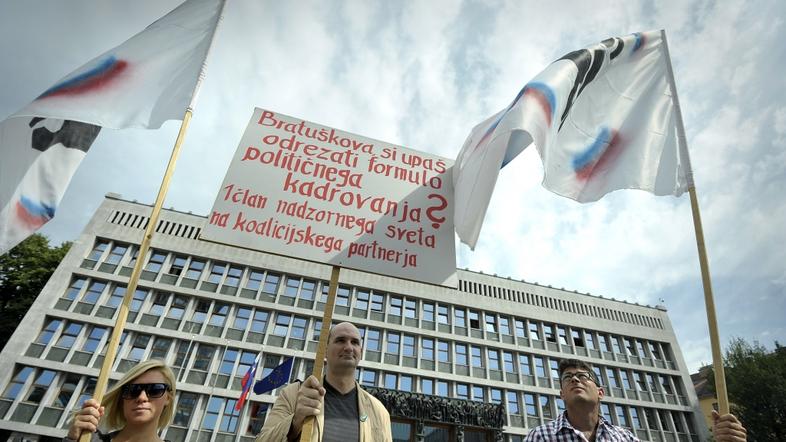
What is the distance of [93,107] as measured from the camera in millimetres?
3225

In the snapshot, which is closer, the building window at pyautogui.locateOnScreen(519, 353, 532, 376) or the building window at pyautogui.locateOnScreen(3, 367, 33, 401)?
the building window at pyautogui.locateOnScreen(3, 367, 33, 401)

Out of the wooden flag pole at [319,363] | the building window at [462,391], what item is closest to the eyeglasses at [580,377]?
the wooden flag pole at [319,363]

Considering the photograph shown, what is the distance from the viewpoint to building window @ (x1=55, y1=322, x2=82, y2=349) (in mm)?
21938

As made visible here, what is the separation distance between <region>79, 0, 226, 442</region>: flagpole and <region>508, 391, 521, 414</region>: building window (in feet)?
87.9

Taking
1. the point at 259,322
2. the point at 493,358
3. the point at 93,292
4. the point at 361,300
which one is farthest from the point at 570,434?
the point at 93,292

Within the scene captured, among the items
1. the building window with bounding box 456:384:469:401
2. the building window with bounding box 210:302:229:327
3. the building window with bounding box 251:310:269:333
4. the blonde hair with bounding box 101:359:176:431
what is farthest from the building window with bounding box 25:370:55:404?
the blonde hair with bounding box 101:359:176:431

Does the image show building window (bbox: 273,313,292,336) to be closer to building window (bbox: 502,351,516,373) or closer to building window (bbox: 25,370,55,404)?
building window (bbox: 25,370,55,404)

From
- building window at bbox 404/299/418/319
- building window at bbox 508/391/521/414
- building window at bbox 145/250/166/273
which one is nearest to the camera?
building window at bbox 145/250/166/273

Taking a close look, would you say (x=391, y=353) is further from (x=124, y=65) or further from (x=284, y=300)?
(x=124, y=65)

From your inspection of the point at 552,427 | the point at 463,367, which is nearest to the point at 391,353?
the point at 463,367

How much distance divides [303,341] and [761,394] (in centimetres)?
2498

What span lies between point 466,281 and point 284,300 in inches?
520

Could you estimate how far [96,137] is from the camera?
3.36 meters

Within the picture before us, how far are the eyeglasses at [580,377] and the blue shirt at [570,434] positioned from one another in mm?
298
